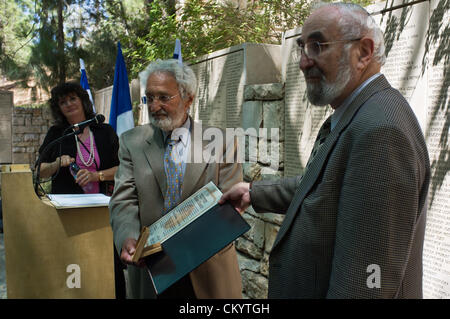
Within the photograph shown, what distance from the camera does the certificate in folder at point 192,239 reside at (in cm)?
152

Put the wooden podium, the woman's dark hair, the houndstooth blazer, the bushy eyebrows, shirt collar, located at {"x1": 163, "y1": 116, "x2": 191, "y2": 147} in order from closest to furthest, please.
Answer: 1. the houndstooth blazer
2. the bushy eyebrows
3. shirt collar, located at {"x1": 163, "y1": 116, "x2": 191, "y2": 147}
4. the wooden podium
5. the woman's dark hair

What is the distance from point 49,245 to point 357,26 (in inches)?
96.0

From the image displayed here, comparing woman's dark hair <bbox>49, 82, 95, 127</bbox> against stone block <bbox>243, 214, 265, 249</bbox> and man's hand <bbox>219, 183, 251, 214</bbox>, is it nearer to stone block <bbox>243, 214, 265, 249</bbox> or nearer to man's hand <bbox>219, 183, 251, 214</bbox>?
stone block <bbox>243, 214, 265, 249</bbox>

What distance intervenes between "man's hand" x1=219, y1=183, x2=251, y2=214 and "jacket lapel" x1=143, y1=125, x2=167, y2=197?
0.62 metres

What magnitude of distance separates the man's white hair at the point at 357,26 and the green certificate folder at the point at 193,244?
0.79 meters

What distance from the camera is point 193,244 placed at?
1567mm

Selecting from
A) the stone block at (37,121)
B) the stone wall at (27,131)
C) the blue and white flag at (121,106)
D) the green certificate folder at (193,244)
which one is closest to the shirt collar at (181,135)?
the green certificate folder at (193,244)

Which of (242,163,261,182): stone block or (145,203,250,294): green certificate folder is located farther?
(242,163,261,182): stone block

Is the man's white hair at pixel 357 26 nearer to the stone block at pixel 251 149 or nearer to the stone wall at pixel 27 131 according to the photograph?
the stone block at pixel 251 149

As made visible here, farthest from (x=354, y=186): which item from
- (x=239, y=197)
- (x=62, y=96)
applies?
(x=62, y=96)

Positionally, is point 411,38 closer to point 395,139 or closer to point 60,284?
point 395,139

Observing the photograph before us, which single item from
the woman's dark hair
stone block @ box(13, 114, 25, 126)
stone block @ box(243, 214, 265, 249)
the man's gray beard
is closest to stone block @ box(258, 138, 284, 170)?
stone block @ box(243, 214, 265, 249)

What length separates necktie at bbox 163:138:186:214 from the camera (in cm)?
221

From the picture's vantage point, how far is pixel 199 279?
2.19 meters
